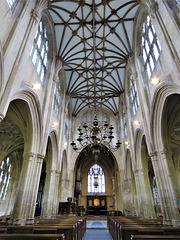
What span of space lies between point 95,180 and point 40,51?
930 inches

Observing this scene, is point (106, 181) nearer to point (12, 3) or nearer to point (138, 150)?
point (138, 150)

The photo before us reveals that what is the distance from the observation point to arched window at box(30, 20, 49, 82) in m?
9.86

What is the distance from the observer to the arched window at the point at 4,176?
19.5m

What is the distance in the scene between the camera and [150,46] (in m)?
9.92

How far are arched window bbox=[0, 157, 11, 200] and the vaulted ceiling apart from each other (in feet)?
41.9

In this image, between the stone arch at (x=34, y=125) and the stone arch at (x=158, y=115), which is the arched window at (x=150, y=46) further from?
the stone arch at (x=34, y=125)

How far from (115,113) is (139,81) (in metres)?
10.6

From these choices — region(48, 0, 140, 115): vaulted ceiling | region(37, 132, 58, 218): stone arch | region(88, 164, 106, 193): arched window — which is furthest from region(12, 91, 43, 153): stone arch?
region(88, 164, 106, 193): arched window

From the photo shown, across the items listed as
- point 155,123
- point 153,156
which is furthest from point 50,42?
point 153,156

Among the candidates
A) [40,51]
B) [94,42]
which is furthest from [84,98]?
[40,51]

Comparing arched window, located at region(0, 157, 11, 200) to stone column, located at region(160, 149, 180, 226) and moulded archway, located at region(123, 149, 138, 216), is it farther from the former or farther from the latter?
stone column, located at region(160, 149, 180, 226)

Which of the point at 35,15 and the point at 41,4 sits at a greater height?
the point at 41,4

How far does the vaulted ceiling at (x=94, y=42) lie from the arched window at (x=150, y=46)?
2.22 m

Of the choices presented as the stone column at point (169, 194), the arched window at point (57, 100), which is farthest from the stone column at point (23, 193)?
the stone column at point (169, 194)
